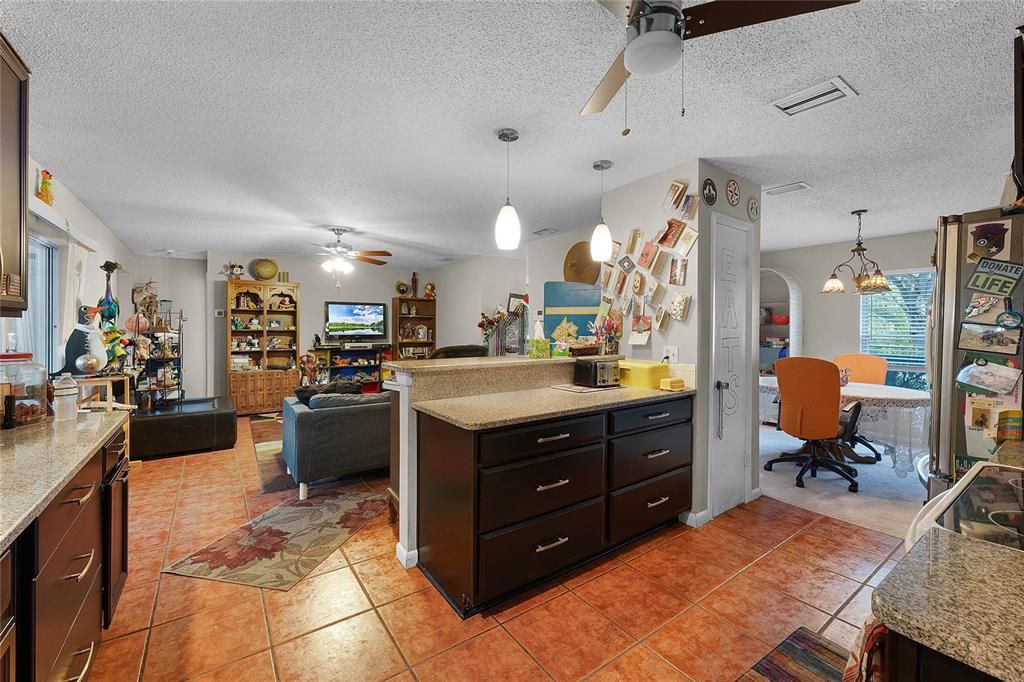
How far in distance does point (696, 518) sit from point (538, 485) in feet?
4.77

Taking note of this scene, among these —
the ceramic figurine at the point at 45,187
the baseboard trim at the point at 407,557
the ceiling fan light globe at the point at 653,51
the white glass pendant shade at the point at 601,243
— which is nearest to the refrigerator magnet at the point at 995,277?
the ceiling fan light globe at the point at 653,51

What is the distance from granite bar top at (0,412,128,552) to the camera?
3.18ft

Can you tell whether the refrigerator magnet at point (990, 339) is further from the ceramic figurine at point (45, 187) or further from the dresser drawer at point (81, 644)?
the ceramic figurine at point (45, 187)

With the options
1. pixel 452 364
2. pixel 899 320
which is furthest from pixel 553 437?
pixel 899 320

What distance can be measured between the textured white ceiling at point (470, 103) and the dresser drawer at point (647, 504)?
2.05 meters

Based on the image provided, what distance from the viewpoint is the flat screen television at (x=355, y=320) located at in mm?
7453

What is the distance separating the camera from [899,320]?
536 cm

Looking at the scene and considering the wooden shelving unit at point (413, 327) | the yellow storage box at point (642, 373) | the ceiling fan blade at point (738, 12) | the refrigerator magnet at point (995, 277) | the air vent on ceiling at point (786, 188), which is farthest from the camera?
the wooden shelving unit at point (413, 327)

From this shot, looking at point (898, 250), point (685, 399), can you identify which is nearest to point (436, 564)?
point (685, 399)

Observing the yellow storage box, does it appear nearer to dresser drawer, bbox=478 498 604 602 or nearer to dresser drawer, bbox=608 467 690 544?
dresser drawer, bbox=608 467 690 544

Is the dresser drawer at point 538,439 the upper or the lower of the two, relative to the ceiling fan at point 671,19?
lower

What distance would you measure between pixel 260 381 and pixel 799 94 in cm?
705

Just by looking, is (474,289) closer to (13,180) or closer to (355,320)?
(355,320)

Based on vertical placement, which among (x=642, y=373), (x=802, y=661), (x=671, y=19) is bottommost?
(x=802, y=661)
